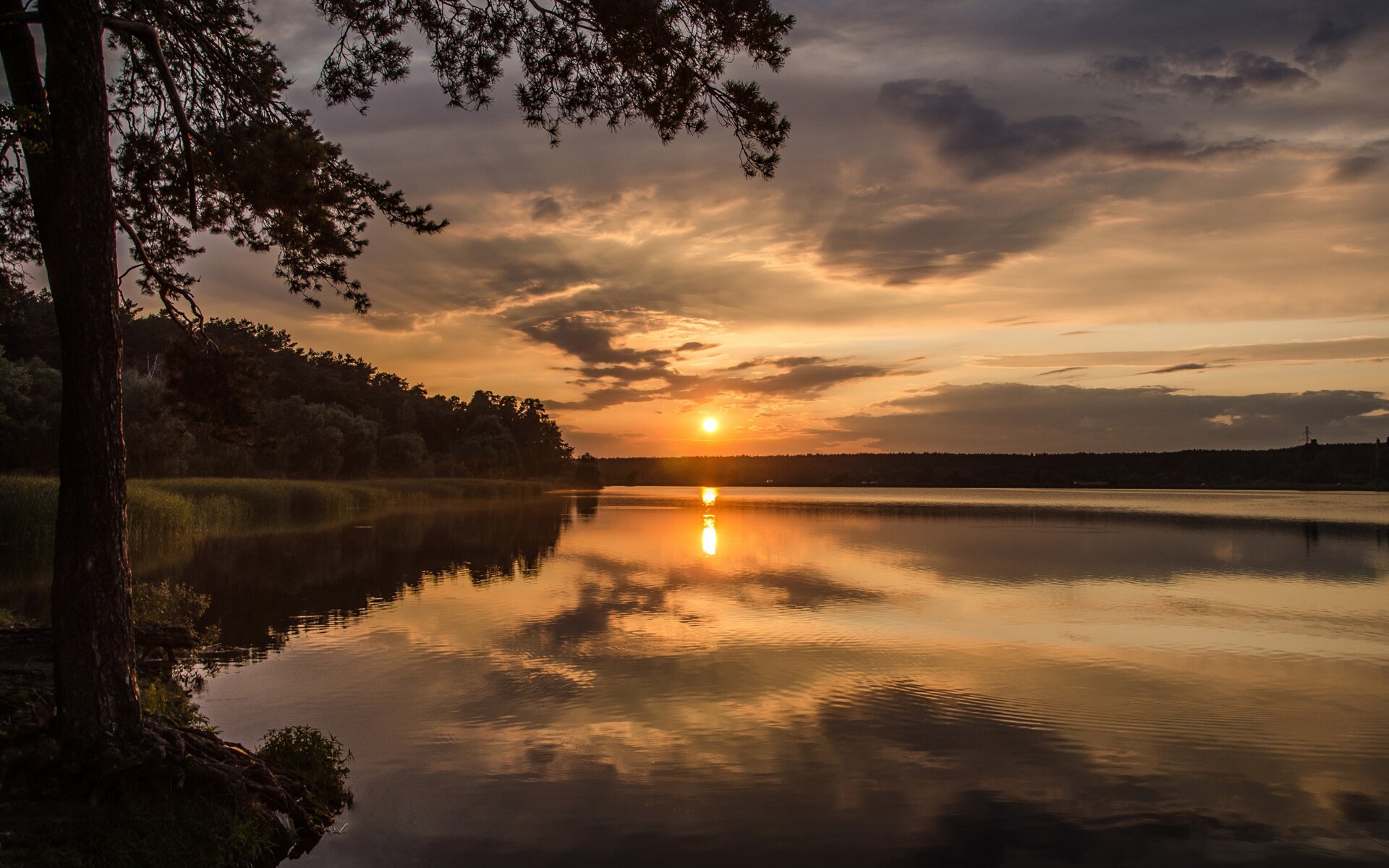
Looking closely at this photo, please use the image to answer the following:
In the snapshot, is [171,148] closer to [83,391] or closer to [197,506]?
[83,391]

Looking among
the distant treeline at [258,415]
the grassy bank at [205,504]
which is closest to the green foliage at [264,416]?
the distant treeline at [258,415]

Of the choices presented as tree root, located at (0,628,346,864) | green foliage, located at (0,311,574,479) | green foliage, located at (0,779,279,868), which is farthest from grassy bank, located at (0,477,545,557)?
green foliage, located at (0,779,279,868)

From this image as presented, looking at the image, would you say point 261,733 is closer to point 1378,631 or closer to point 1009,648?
point 1009,648

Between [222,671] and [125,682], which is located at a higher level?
[125,682]

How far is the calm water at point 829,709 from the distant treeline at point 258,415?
4724 millimetres

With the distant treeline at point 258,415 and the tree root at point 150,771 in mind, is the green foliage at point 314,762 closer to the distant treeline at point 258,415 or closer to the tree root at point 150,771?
the tree root at point 150,771

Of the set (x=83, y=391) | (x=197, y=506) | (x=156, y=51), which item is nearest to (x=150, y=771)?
(x=83, y=391)

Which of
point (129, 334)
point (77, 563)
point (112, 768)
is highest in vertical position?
point (129, 334)

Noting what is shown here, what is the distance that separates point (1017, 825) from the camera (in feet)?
26.3

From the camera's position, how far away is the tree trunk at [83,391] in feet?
22.7

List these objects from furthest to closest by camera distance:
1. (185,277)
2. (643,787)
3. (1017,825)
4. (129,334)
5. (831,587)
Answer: (129,334), (831,587), (185,277), (643,787), (1017,825)

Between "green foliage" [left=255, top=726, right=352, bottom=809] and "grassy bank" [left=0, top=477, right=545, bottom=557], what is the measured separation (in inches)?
341

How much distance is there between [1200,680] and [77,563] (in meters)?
14.9

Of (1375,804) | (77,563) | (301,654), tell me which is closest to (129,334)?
(301,654)
